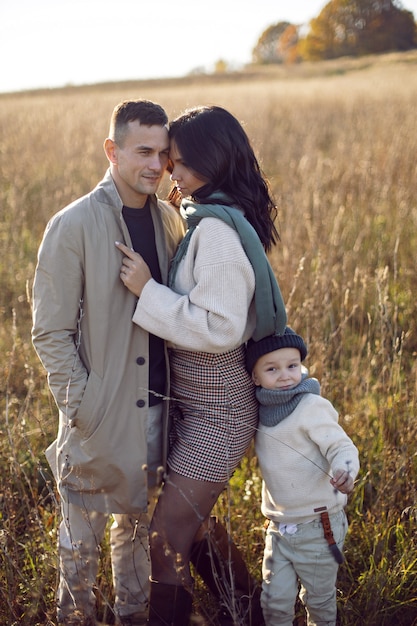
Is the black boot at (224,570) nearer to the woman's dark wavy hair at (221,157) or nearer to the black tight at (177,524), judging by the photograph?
the black tight at (177,524)

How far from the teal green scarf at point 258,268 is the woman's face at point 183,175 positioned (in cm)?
12

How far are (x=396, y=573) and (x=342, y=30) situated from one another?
765 cm

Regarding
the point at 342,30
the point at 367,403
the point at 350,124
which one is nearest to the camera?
the point at 367,403

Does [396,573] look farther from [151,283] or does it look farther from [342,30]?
[342,30]

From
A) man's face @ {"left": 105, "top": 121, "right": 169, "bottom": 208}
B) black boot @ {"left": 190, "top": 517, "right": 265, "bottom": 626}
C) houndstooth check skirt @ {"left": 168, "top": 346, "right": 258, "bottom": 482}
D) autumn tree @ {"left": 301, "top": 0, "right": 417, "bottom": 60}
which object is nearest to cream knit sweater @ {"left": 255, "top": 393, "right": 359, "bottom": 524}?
houndstooth check skirt @ {"left": 168, "top": 346, "right": 258, "bottom": 482}

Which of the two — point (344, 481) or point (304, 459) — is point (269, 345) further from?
point (344, 481)

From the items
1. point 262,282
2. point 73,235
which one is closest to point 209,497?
point 262,282

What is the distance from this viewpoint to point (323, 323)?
360 centimetres

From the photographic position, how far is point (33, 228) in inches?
245

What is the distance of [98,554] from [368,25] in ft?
21.3

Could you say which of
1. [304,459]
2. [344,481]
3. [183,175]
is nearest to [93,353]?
[183,175]

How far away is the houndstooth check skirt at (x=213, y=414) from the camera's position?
2250 mm

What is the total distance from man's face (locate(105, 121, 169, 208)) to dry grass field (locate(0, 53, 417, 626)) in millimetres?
778

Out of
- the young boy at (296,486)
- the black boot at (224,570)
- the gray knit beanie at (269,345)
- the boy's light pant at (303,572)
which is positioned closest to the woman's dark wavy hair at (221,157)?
the gray knit beanie at (269,345)
